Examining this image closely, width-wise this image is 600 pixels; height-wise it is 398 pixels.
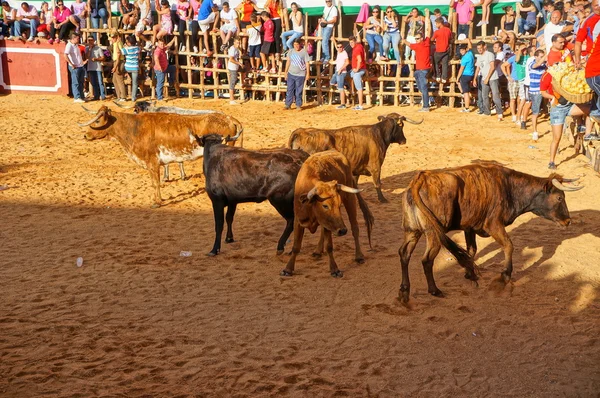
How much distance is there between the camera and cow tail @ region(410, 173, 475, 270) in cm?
796

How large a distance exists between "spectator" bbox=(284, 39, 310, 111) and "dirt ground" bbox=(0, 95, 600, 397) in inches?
338

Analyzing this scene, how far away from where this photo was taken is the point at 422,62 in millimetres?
20719

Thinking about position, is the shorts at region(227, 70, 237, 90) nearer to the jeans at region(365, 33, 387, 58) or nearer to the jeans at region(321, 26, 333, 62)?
the jeans at region(321, 26, 333, 62)

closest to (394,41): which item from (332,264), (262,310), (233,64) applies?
(233,64)

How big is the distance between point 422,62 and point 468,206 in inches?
508

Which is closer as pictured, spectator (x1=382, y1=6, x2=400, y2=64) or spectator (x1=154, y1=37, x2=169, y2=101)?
spectator (x1=382, y1=6, x2=400, y2=64)

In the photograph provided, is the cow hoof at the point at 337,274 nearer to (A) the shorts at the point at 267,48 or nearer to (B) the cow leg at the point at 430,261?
(B) the cow leg at the point at 430,261

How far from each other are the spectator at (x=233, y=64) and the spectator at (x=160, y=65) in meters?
2.00

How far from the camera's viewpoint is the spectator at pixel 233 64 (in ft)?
74.0

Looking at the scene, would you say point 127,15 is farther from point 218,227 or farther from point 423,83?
point 218,227

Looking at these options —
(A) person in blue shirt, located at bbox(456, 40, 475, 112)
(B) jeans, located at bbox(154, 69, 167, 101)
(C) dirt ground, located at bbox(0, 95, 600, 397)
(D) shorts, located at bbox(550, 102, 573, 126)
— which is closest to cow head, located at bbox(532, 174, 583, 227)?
(C) dirt ground, located at bbox(0, 95, 600, 397)

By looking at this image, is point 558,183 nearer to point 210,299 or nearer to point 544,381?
point 544,381

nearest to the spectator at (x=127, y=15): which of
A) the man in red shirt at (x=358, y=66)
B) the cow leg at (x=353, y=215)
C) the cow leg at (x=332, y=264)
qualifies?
the man in red shirt at (x=358, y=66)

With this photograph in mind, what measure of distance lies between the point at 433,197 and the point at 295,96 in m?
14.5
